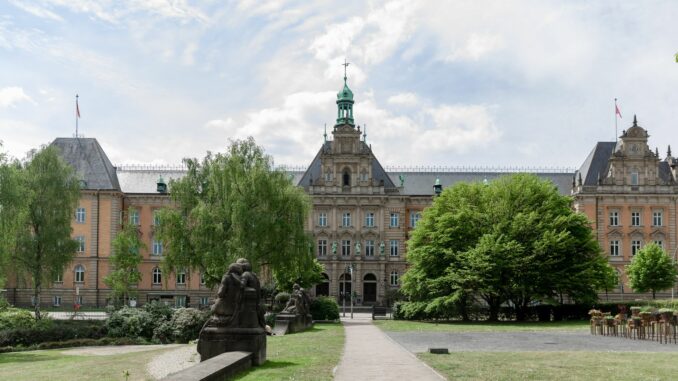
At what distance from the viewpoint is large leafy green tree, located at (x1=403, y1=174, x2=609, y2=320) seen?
46.1 m

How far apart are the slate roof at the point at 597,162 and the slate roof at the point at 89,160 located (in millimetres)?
44260

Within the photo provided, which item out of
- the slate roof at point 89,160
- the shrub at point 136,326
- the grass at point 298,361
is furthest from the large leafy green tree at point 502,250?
the slate roof at point 89,160

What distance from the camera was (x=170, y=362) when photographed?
19641 mm

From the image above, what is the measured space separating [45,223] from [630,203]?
52105 mm

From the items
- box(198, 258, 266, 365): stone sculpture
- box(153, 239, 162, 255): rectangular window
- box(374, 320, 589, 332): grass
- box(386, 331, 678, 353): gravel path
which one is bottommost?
box(374, 320, 589, 332): grass

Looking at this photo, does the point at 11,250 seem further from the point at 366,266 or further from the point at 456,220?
the point at 366,266

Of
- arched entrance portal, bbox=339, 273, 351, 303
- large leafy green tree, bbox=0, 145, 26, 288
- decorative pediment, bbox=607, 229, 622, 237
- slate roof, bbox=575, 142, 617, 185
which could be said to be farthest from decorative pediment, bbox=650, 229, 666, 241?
large leafy green tree, bbox=0, 145, 26, 288

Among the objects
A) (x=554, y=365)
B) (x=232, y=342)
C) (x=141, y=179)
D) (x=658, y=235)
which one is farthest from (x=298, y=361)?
(x=141, y=179)

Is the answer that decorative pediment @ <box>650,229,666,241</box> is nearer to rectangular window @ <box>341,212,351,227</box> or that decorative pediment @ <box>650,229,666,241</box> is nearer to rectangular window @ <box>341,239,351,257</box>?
rectangular window @ <box>341,212,351,227</box>

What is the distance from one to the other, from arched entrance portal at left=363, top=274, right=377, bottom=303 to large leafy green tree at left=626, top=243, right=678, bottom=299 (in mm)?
23380

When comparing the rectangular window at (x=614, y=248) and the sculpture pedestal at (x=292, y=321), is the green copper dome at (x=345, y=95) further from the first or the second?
the sculpture pedestal at (x=292, y=321)

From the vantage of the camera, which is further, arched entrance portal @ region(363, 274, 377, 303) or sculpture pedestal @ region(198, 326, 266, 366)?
arched entrance portal @ region(363, 274, 377, 303)

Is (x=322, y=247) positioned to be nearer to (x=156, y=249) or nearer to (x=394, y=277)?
(x=394, y=277)

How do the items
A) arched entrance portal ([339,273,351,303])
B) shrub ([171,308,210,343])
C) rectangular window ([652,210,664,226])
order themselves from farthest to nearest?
arched entrance portal ([339,273,351,303]) → rectangular window ([652,210,664,226]) → shrub ([171,308,210,343])
